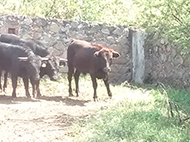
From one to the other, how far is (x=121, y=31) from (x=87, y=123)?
8097mm

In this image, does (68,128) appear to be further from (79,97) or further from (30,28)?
(30,28)

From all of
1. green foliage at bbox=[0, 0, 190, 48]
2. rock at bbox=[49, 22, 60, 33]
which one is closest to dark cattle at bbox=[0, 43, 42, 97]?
rock at bbox=[49, 22, 60, 33]

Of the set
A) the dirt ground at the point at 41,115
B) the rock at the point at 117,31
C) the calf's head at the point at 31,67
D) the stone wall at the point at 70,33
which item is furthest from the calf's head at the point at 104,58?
the rock at the point at 117,31

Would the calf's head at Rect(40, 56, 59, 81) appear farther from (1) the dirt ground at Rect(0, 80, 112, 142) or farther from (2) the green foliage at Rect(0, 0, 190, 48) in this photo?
(2) the green foliage at Rect(0, 0, 190, 48)

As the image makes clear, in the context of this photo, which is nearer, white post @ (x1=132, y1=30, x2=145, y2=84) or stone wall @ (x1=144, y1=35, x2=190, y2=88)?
stone wall @ (x1=144, y1=35, x2=190, y2=88)

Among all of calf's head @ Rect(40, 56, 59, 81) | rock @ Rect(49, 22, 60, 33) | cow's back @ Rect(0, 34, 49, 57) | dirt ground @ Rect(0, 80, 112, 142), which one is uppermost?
rock @ Rect(49, 22, 60, 33)

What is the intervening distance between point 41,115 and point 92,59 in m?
3.13

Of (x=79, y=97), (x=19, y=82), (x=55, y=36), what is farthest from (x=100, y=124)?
(x=55, y=36)

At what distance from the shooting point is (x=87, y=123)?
6195mm

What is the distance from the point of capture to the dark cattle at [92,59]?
32.5 feet

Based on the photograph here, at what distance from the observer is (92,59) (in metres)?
10.2

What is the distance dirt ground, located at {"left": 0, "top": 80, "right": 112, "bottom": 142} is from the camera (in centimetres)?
576

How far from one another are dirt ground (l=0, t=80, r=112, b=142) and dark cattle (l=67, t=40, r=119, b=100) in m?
0.72

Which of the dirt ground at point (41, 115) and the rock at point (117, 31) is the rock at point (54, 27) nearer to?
the rock at point (117, 31)
